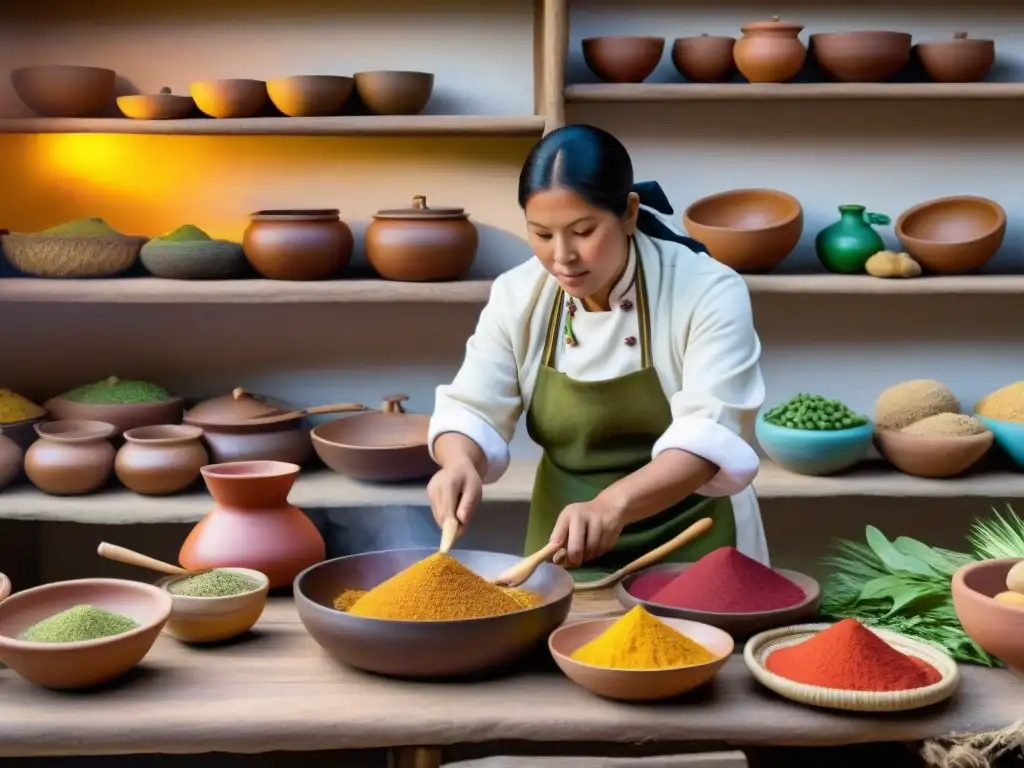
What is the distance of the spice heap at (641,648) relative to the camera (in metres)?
1.28

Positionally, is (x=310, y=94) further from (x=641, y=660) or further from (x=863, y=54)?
(x=641, y=660)

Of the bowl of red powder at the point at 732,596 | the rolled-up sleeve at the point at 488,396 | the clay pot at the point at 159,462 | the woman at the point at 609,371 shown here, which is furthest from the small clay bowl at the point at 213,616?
the clay pot at the point at 159,462

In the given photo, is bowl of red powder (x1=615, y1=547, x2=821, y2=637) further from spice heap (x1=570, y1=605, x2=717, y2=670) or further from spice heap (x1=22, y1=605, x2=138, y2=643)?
spice heap (x1=22, y1=605, x2=138, y2=643)

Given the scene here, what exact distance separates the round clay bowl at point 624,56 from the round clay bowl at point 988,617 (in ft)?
6.29

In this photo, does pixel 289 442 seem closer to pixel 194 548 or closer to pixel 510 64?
pixel 510 64

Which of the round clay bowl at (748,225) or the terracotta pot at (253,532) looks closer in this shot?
the terracotta pot at (253,532)

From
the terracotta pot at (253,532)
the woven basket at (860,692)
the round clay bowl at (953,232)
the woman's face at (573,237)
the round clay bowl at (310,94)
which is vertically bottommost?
the woven basket at (860,692)

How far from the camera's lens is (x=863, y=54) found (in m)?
2.96

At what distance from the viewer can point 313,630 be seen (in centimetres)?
137

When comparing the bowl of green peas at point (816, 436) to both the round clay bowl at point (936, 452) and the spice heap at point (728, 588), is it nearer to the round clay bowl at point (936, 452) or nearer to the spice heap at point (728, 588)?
the round clay bowl at point (936, 452)

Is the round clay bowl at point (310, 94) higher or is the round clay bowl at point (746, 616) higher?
the round clay bowl at point (310, 94)

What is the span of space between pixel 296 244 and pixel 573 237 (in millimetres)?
1366

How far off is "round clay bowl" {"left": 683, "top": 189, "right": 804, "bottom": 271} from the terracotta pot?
1668mm

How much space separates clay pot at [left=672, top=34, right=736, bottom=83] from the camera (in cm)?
301
